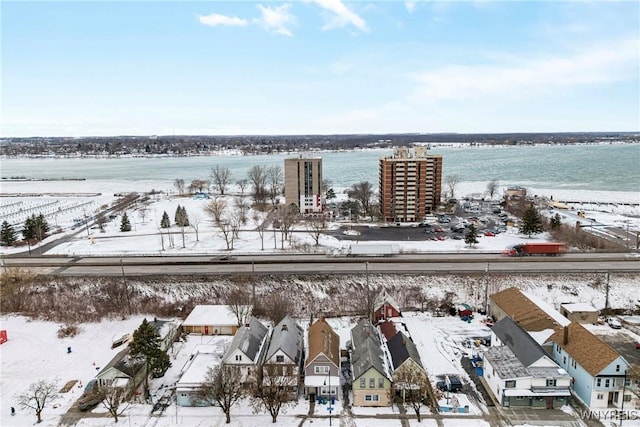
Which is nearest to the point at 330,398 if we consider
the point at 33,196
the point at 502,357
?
the point at 502,357

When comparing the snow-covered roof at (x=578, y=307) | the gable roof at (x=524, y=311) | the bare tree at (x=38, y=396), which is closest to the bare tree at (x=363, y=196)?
the gable roof at (x=524, y=311)

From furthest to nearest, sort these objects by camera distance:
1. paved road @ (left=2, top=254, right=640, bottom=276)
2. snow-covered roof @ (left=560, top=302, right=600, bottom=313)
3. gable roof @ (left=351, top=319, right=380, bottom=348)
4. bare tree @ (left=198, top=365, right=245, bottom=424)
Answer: paved road @ (left=2, top=254, right=640, bottom=276)
snow-covered roof @ (left=560, top=302, right=600, bottom=313)
gable roof @ (left=351, top=319, right=380, bottom=348)
bare tree @ (left=198, top=365, right=245, bottom=424)

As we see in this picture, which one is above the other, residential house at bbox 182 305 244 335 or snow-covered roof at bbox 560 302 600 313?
snow-covered roof at bbox 560 302 600 313

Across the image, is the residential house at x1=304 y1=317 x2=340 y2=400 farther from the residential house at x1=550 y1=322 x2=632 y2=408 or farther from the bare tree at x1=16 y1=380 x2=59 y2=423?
the bare tree at x1=16 y1=380 x2=59 y2=423

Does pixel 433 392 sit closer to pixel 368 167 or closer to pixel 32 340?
pixel 32 340

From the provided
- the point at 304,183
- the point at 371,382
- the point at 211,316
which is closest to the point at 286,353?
the point at 371,382

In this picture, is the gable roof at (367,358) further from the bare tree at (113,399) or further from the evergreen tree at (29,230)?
the evergreen tree at (29,230)

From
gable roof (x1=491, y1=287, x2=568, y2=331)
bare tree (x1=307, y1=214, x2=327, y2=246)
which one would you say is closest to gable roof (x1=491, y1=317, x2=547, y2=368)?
gable roof (x1=491, y1=287, x2=568, y2=331)

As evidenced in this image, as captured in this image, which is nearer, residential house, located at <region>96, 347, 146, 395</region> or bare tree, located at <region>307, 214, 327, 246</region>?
→ residential house, located at <region>96, 347, 146, 395</region>
